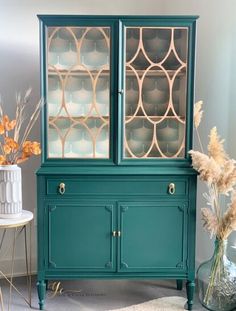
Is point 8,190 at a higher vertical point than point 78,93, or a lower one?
lower

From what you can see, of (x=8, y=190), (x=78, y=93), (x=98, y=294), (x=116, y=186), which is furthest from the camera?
(x=98, y=294)

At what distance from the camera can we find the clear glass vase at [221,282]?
252 cm

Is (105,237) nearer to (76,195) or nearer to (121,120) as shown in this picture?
(76,195)

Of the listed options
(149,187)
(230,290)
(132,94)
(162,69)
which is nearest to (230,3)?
(162,69)

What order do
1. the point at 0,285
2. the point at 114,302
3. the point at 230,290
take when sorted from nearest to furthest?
1. the point at 230,290
2. the point at 114,302
3. the point at 0,285

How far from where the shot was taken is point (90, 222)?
2.55 metres

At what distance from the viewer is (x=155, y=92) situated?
265 cm

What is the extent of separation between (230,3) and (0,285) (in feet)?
8.92

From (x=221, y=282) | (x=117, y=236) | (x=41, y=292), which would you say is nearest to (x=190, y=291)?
(x=221, y=282)

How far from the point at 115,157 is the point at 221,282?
107 cm

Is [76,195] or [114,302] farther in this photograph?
[114,302]

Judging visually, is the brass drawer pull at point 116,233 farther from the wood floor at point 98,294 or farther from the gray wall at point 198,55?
the gray wall at point 198,55

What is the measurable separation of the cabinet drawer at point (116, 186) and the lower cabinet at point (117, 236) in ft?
0.22

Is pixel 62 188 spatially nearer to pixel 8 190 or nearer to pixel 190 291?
pixel 8 190
